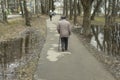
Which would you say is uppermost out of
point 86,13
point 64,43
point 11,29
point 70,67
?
point 86,13

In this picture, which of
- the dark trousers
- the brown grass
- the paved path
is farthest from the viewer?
the brown grass

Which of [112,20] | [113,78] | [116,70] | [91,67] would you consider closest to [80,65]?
[91,67]

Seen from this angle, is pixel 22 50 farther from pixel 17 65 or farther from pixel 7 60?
pixel 17 65

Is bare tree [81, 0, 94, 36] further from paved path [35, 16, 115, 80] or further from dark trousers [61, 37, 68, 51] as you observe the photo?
paved path [35, 16, 115, 80]

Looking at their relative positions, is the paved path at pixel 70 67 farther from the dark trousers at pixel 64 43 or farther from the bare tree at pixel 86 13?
the bare tree at pixel 86 13

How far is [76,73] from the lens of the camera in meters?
10.9

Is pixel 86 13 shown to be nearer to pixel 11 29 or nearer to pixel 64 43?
pixel 11 29

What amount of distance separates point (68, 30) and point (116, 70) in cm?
503

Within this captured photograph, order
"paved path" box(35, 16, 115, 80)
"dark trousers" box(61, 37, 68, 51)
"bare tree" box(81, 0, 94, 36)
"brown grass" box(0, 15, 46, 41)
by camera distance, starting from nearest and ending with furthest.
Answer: "paved path" box(35, 16, 115, 80), "dark trousers" box(61, 37, 68, 51), "bare tree" box(81, 0, 94, 36), "brown grass" box(0, 15, 46, 41)

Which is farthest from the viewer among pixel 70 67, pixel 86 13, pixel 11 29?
pixel 11 29

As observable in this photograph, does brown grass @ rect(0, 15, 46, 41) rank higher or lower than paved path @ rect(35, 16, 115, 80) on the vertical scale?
lower

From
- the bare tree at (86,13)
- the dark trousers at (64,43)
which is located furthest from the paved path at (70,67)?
the bare tree at (86,13)

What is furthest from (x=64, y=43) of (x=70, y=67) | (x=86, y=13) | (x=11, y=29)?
(x=11, y=29)

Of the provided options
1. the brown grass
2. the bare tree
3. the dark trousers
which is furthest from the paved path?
the bare tree
